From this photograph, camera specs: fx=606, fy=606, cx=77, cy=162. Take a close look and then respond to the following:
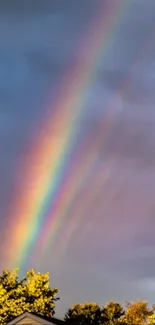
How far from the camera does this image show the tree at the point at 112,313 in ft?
328

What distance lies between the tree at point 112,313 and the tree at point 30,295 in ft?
84.5

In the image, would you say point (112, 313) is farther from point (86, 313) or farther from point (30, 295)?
point (30, 295)

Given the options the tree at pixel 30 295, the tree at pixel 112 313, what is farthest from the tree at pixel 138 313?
the tree at pixel 30 295

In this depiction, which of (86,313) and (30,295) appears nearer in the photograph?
(30,295)

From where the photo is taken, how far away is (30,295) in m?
72.9

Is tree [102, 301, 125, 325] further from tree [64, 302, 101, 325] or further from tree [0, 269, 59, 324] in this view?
tree [0, 269, 59, 324]

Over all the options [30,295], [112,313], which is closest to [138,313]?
[112,313]

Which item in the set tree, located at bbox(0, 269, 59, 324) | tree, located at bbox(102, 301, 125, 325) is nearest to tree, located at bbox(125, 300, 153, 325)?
tree, located at bbox(102, 301, 125, 325)

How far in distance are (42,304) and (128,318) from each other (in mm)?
47039

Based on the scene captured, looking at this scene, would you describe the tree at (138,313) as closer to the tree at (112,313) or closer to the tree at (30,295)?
the tree at (112,313)

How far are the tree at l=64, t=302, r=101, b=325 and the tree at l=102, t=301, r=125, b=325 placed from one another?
1098 mm

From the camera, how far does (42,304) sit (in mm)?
71625

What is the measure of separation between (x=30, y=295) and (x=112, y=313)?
3598 centimetres

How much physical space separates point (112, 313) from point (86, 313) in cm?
730
